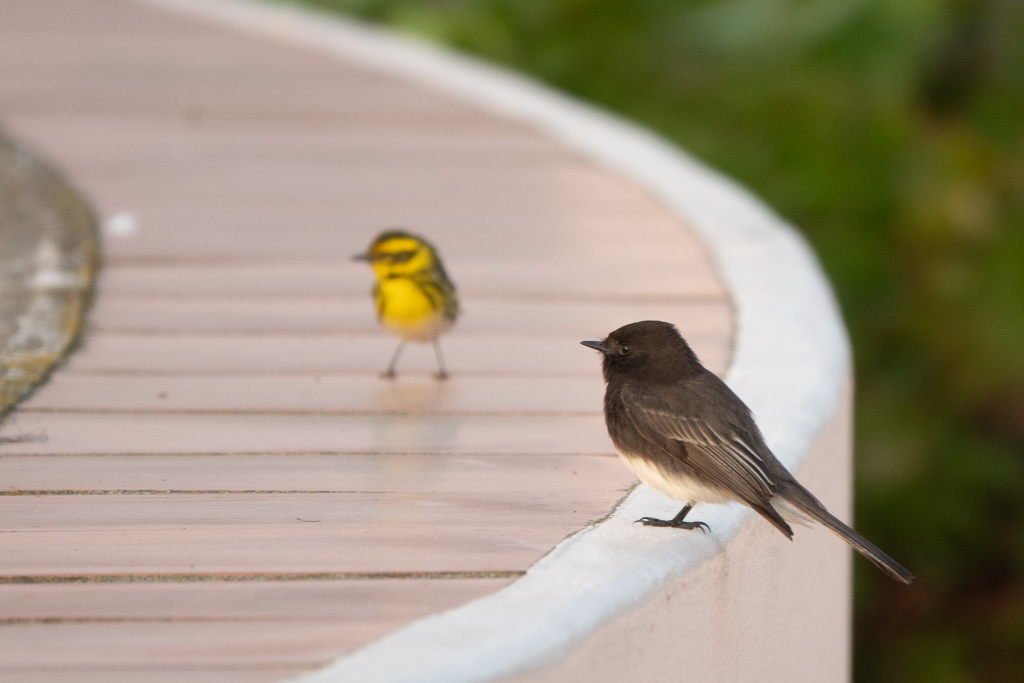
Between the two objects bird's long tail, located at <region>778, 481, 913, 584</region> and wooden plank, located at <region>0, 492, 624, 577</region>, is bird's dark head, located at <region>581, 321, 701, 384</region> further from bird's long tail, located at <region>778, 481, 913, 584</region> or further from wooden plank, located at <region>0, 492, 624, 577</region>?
bird's long tail, located at <region>778, 481, 913, 584</region>

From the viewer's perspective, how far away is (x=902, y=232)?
337 inches

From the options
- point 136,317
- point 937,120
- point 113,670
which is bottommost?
point 113,670

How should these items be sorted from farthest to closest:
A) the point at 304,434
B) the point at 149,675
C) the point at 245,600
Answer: the point at 304,434 < the point at 245,600 < the point at 149,675

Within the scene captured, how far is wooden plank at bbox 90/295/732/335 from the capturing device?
451cm

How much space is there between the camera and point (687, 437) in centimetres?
306

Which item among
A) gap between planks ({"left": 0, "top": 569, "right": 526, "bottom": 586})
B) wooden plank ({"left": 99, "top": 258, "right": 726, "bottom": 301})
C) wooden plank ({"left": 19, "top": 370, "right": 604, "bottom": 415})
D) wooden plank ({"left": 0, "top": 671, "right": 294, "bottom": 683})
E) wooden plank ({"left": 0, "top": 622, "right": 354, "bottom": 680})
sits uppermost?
wooden plank ({"left": 99, "top": 258, "right": 726, "bottom": 301})

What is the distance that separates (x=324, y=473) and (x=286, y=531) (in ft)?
1.24

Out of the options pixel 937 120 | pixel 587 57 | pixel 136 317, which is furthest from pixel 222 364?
pixel 937 120

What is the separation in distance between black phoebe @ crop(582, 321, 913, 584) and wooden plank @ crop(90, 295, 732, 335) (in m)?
1.10

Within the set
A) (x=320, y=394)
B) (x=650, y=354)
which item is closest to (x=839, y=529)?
(x=650, y=354)

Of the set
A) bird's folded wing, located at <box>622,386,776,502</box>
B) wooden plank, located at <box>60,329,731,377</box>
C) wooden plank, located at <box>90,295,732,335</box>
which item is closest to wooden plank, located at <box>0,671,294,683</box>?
bird's folded wing, located at <box>622,386,776,502</box>

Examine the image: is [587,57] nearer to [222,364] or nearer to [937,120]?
[937,120]

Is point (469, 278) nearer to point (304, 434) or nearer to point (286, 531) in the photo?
point (304, 434)

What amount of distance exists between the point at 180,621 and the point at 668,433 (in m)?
1.13
